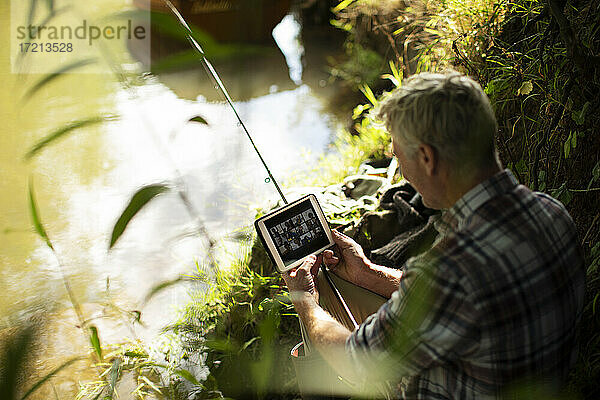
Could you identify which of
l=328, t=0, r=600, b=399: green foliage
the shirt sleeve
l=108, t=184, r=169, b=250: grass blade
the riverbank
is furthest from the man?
l=108, t=184, r=169, b=250: grass blade

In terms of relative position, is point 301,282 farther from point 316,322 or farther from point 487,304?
point 487,304

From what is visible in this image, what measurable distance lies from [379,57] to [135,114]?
2.01m

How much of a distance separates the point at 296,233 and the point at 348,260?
0.51 feet

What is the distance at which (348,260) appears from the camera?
54.4 inches

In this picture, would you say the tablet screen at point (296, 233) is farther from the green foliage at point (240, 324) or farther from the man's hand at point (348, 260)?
the green foliage at point (240, 324)

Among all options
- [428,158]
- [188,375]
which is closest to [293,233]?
[188,375]

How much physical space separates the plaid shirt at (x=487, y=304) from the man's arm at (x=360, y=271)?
1.36ft

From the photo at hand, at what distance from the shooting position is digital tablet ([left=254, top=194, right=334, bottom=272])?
132 centimetres

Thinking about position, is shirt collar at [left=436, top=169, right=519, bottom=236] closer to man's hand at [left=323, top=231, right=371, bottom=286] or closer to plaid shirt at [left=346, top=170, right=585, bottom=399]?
plaid shirt at [left=346, top=170, right=585, bottom=399]

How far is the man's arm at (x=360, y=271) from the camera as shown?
1352 mm

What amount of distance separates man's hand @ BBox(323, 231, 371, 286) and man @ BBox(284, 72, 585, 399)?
1.29 ft

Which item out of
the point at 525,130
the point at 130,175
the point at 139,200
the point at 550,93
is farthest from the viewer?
the point at 130,175

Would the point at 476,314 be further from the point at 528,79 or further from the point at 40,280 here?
the point at 40,280

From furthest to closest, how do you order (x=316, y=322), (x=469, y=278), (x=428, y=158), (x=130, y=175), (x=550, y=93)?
(x=130, y=175)
(x=550, y=93)
(x=316, y=322)
(x=428, y=158)
(x=469, y=278)
